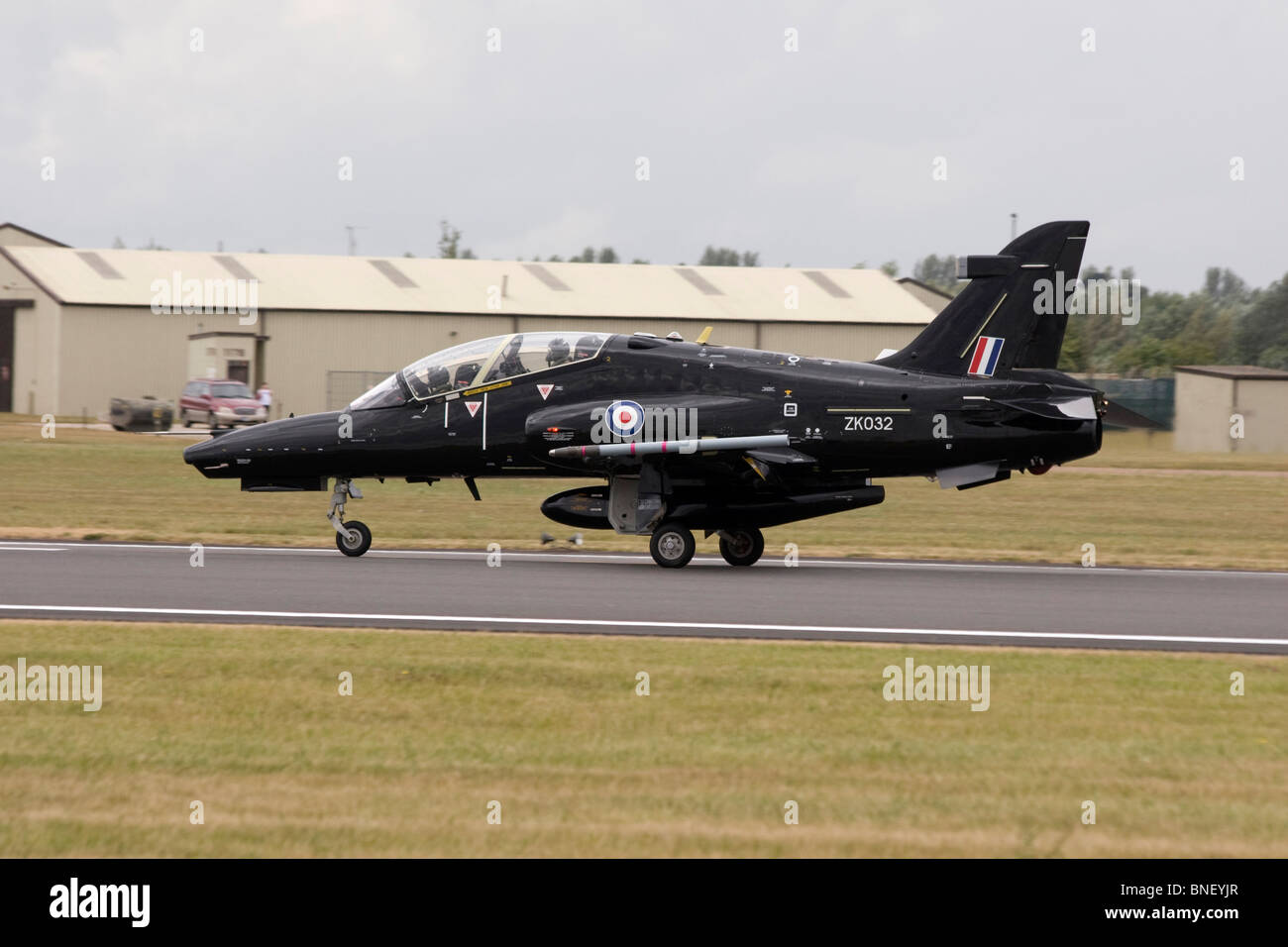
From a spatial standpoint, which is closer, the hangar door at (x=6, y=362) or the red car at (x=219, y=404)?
the red car at (x=219, y=404)

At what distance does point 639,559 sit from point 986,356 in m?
5.09

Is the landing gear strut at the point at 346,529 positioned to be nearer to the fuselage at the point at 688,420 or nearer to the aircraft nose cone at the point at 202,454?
the fuselage at the point at 688,420

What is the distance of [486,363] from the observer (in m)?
19.1

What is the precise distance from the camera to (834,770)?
8.32 metres

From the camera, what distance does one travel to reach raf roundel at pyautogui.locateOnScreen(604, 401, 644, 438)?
60.2 ft

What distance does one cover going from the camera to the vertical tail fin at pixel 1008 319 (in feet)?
62.7

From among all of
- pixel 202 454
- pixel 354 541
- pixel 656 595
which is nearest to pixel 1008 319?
pixel 656 595

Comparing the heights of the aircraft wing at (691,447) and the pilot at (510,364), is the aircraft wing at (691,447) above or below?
below

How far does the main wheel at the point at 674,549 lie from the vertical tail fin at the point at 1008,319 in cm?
359

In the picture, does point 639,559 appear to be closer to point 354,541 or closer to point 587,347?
point 587,347

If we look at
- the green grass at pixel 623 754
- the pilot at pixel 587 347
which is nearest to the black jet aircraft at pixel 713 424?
the pilot at pixel 587 347

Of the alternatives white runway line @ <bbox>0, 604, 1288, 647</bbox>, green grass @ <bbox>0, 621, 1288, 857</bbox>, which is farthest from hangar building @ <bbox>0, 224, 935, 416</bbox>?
green grass @ <bbox>0, 621, 1288, 857</bbox>
